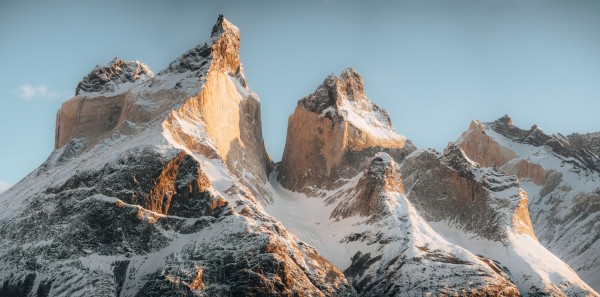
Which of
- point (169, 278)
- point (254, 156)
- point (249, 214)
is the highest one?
point (254, 156)

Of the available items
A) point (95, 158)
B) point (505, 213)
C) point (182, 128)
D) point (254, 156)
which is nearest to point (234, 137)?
point (254, 156)

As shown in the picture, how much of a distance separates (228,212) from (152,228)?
37.4 feet

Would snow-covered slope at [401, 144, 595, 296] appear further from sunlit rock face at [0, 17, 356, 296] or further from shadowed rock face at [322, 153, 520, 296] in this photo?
sunlit rock face at [0, 17, 356, 296]

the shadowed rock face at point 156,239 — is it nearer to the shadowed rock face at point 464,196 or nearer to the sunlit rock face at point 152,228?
the sunlit rock face at point 152,228

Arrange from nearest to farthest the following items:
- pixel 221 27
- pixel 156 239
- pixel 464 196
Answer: pixel 156 239, pixel 464 196, pixel 221 27

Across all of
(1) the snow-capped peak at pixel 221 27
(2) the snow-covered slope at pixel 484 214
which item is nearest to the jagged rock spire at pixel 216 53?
(1) the snow-capped peak at pixel 221 27

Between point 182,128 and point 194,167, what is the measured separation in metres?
18.8

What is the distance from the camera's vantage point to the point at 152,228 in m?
134

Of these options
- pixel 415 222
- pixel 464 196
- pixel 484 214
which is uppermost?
pixel 464 196

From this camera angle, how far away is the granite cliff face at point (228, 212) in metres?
128

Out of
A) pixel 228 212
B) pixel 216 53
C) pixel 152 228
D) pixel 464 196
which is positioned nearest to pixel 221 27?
pixel 216 53

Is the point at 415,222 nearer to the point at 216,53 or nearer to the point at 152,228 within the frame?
the point at 152,228

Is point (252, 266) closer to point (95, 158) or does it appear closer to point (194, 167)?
point (194, 167)

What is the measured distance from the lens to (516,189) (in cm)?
17825
